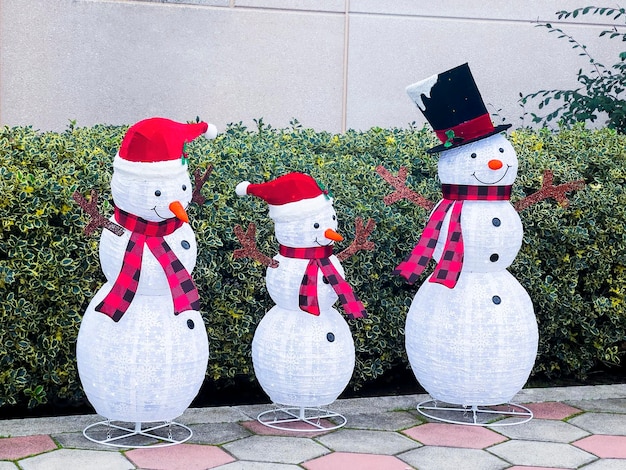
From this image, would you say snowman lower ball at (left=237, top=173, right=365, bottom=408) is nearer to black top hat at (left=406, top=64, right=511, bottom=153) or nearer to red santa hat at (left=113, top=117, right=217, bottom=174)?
red santa hat at (left=113, top=117, right=217, bottom=174)

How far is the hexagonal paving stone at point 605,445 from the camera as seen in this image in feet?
13.5

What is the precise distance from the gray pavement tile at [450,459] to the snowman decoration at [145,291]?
40.7 inches

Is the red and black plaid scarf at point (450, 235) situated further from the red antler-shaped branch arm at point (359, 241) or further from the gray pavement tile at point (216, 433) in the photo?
the gray pavement tile at point (216, 433)

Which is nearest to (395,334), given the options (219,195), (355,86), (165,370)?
(219,195)

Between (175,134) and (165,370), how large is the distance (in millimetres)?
1000

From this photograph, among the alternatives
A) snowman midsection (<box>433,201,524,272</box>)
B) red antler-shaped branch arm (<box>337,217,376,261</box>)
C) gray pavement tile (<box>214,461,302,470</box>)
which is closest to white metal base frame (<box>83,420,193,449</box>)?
gray pavement tile (<box>214,461,302,470</box>)

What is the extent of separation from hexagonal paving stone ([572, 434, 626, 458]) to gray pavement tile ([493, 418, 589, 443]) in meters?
0.06

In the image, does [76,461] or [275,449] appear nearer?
[76,461]

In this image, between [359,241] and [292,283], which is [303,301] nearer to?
[292,283]

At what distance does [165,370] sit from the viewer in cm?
388

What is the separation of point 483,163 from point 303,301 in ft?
3.48

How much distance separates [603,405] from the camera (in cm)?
492

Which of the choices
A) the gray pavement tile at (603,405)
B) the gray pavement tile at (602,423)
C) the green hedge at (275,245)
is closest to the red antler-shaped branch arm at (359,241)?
the green hedge at (275,245)

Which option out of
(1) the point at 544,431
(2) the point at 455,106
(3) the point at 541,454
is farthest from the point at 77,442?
(2) the point at 455,106
